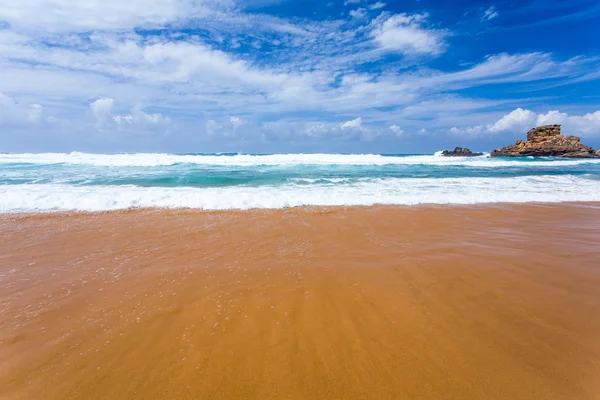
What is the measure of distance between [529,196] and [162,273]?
421 inches

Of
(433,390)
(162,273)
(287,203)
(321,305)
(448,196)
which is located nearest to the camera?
(433,390)

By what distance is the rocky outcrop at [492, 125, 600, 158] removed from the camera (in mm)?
41469

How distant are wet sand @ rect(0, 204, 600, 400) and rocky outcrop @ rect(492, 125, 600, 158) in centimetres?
5039

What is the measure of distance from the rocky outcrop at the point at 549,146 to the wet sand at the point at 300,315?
50.4m

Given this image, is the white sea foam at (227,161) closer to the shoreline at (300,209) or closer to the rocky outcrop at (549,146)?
the rocky outcrop at (549,146)

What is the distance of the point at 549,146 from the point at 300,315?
5553cm

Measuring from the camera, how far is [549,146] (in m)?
42.8

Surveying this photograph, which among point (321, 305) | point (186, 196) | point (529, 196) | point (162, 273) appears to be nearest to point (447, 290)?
point (321, 305)

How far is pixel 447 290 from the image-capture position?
3244 mm

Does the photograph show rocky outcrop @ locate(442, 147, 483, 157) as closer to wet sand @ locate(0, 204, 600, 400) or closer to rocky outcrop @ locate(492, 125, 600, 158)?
rocky outcrop @ locate(492, 125, 600, 158)

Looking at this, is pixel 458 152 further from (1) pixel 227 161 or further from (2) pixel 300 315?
(2) pixel 300 315

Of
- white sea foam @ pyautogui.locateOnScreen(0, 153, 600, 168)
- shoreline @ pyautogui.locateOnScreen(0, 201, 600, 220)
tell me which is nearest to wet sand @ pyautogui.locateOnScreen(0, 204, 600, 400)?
shoreline @ pyautogui.locateOnScreen(0, 201, 600, 220)

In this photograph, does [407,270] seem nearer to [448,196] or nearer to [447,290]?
[447,290]

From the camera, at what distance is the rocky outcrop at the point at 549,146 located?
41.5 meters
